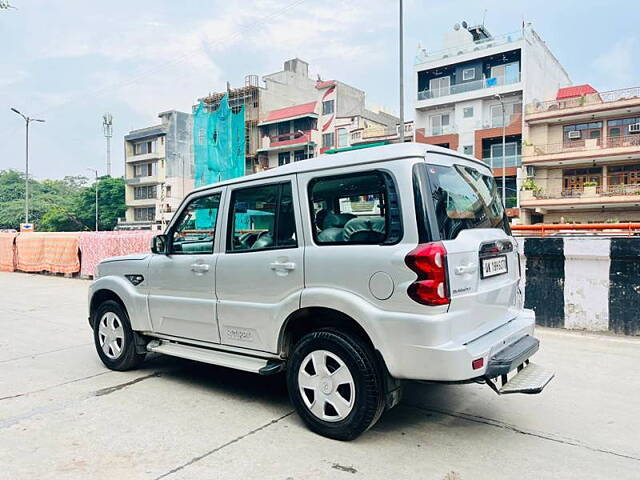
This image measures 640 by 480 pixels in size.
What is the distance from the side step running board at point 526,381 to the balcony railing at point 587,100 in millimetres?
35643

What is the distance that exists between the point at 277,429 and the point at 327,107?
1852 inches

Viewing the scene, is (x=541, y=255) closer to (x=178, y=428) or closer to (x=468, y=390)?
(x=468, y=390)

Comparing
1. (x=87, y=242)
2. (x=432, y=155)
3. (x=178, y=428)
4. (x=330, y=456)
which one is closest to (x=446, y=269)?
(x=432, y=155)

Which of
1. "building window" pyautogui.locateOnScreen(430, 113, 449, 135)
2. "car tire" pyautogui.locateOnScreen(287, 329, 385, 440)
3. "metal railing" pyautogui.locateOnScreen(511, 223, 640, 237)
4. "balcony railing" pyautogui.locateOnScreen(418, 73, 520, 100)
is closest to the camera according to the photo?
"car tire" pyautogui.locateOnScreen(287, 329, 385, 440)

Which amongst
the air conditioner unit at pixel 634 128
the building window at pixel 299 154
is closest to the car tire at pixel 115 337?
the air conditioner unit at pixel 634 128

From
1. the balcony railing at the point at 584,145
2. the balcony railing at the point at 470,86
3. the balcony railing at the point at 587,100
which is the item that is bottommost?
the balcony railing at the point at 584,145

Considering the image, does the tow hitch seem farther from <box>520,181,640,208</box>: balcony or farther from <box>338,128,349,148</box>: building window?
<box>338,128,349,148</box>: building window

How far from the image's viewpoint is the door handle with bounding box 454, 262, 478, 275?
3.12 metres

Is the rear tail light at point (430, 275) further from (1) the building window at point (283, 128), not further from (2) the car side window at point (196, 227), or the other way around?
(1) the building window at point (283, 128)

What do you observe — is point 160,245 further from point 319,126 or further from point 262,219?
point 319,126

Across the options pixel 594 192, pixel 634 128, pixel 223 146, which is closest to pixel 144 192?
pixel 223 146

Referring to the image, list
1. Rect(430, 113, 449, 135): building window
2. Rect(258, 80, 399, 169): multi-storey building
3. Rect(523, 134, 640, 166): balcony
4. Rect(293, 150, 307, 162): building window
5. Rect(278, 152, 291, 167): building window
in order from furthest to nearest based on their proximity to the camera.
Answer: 1. Rect(278, 152, 291, 167): building window
2. Rect(293, 150, 307, 162): building window
3. Rect(258, 80, 399, 169): multi-storey building
4. Rect(430, 113, 449, 135): building window
5. Rect(523, 134, 640, 166): balcony

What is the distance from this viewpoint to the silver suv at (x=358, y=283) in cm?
308

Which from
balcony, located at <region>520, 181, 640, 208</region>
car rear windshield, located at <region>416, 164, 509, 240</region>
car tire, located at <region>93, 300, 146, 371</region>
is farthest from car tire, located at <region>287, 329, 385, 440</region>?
balcony, located at <region>520, 181, 640, 208</region>
